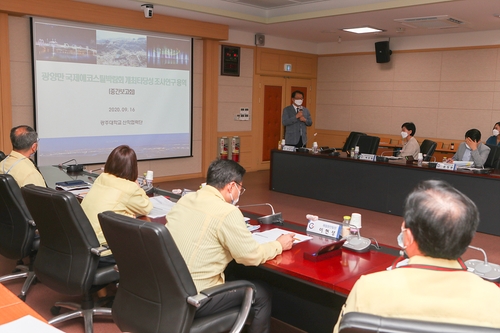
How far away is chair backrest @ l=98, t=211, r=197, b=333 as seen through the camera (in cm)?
188

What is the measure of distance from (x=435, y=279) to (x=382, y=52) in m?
8.81

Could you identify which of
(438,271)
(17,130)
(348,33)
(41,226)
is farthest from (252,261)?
(348,33)

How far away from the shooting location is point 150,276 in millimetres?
1993

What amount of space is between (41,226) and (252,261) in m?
1.39

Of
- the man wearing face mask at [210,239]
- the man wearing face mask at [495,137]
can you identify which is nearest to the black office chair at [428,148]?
the man wearing face mask at [495,137]

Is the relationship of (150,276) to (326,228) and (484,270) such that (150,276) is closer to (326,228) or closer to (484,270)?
(326,228)

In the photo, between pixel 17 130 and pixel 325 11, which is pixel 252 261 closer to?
pixel 17 130

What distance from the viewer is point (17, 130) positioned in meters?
3.67

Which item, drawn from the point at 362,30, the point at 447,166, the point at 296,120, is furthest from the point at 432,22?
the point at 447,166

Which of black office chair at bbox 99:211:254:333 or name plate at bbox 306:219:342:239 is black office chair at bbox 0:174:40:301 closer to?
black office chair at bbox 99:211:254:333

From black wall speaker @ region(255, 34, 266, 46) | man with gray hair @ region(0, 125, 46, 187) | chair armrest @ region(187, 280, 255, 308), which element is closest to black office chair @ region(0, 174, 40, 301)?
man with gray hair @ region(0, 125, 46, 187)

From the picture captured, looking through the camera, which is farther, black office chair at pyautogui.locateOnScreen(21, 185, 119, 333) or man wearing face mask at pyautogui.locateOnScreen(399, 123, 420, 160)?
man wearing face mask at pyautogui.locateOnScreen(399, 123, 420, 160)

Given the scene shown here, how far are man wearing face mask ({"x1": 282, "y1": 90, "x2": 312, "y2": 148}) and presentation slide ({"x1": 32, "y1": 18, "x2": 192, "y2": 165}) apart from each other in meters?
1.79

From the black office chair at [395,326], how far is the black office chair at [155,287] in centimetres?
93
